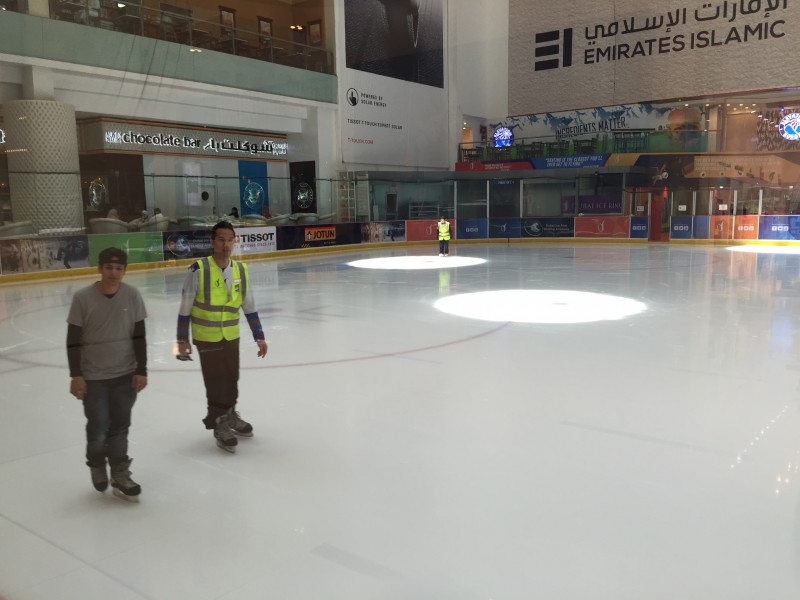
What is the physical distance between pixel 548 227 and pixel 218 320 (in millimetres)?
25083

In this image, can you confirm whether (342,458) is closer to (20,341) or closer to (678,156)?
(20,341)

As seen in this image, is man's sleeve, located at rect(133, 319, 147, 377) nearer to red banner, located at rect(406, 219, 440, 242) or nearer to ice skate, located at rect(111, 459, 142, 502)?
ice skate, located at rect(111, 459, 142, 502)

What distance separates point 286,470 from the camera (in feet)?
13.0

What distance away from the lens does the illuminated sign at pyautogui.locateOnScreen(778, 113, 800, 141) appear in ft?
49.6

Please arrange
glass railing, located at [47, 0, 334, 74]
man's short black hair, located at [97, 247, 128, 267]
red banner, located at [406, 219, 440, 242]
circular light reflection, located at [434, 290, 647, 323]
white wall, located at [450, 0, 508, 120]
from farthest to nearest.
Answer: red banner, located at [406, 219, 440, 242] < circular light reflection, located at [434, 290, 647, 323] < white wall, located at [450, 0, 508, 120] < glass railing, located at [47, 0, 334, 74] < man's short black hair, located at [97, 247, 128, 267]

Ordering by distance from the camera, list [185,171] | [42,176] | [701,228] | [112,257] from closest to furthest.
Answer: [112,257], [42,176], [185,171], [701,228]

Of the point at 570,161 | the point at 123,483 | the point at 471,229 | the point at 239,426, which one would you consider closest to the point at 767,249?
the point at 570,161

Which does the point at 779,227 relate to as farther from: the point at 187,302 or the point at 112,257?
the point at 112,257

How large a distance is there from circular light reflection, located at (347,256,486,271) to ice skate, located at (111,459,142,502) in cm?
1406

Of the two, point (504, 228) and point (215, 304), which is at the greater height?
point (215, 304)

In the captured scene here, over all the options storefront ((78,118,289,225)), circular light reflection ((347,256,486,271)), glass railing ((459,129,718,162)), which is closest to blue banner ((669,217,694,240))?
glass railing ((459,129,718,162))

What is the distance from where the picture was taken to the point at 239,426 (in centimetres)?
441

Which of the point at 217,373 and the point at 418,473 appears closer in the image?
the point at 217,373

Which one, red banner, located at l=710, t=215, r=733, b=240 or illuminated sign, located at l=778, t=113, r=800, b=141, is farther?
red banner, located at l=710, t=215, r=733, b=240
